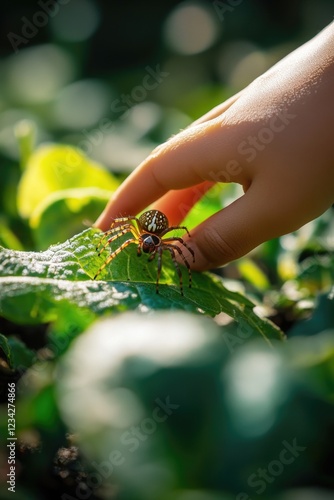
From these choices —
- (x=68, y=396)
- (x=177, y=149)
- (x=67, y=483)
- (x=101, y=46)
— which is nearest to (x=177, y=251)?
(x=177, y=149)

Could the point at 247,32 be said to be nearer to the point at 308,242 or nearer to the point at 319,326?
the point at 308,242
